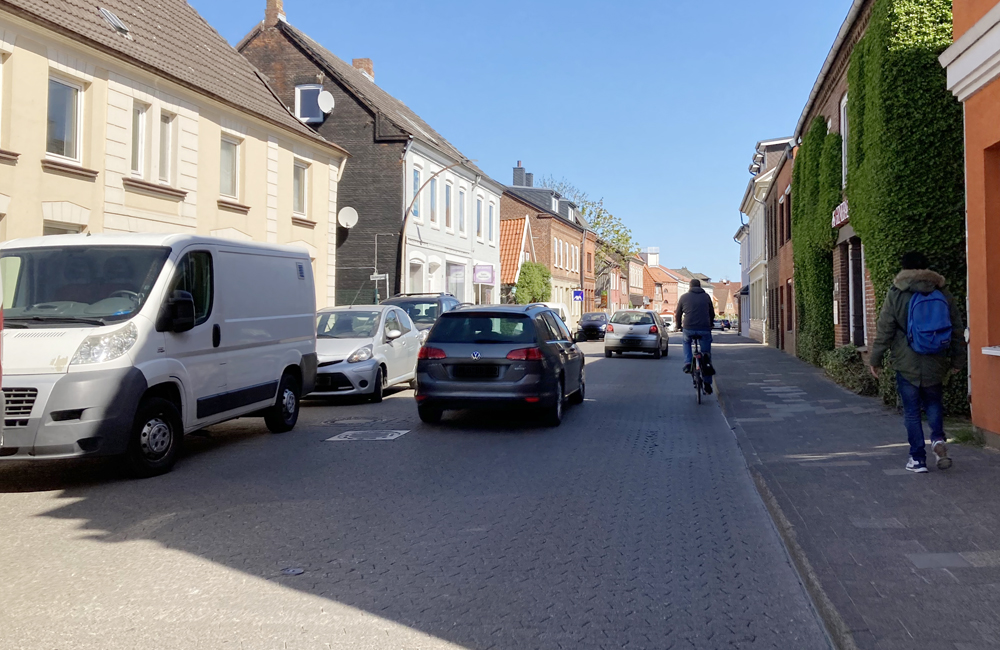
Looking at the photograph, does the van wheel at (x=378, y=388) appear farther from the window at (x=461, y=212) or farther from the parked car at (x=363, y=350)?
the window at (x=461, y=212)

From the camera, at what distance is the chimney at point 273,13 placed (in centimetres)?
3234

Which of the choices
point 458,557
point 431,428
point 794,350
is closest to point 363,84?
point 794,350

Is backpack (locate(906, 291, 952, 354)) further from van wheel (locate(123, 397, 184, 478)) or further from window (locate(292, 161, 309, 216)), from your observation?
window (locate(292, 161, 309, 216))

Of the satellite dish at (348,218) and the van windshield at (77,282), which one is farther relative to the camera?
the satellite dish at (348,218)

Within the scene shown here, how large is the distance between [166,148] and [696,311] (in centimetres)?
1182

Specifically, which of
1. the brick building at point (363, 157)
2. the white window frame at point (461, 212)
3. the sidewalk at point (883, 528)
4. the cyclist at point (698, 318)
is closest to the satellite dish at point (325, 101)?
the brick building at point (363, 157)

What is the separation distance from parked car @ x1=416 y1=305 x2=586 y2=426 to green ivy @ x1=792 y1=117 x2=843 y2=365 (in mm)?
9706

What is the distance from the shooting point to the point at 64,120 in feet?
51.4

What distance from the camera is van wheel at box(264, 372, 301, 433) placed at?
10.2 meters

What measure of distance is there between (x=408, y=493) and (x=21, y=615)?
3.22 metres

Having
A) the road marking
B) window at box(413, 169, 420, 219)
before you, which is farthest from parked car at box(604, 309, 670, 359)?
the road marking

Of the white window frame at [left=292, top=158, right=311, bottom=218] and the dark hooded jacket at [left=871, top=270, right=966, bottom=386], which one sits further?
the white window frame at [left=292, top=158, right=311, bottom=218]

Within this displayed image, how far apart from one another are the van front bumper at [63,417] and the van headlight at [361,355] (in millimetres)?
6221

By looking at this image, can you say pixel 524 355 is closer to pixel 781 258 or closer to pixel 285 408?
pixel 285 408
